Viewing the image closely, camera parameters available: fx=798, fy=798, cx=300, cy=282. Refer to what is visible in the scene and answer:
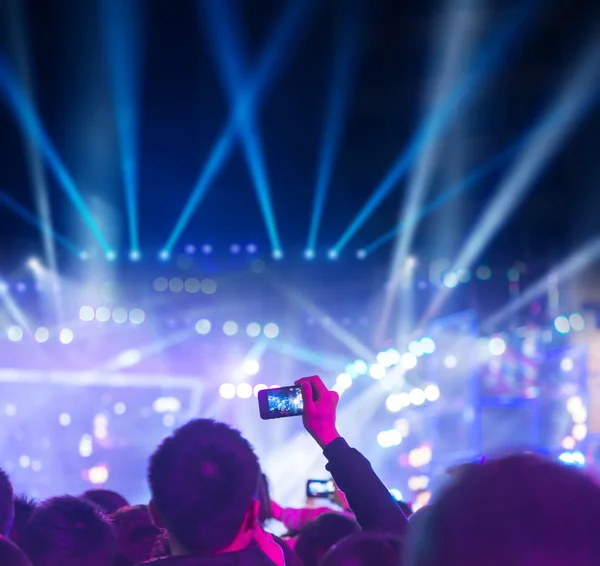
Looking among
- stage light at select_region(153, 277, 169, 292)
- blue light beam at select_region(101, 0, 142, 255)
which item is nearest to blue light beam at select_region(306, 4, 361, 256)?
stage light at select_region(153, 277, 169, 292)

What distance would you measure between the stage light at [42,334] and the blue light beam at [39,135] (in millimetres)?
2664

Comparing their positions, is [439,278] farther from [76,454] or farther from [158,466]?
[158,466]

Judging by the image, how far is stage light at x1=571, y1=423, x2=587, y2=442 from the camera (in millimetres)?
13169

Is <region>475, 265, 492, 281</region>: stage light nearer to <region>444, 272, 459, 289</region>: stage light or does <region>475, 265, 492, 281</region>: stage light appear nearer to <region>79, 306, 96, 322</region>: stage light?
<region>444, 272, 459, 289</region>: stage light

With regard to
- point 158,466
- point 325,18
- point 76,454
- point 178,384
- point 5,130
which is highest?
point 325,18

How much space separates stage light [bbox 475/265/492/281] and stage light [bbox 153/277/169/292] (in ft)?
18.5

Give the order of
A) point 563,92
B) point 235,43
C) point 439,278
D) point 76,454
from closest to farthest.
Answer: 1. point 235,43
2. point 439,278
3. point 76,454
4. point 563,92

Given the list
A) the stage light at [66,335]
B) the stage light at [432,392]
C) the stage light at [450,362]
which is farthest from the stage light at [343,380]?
the stage light at [66,335]

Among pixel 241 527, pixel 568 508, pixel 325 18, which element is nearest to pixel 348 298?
pixel 325 18

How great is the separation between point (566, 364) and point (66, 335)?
956 cm


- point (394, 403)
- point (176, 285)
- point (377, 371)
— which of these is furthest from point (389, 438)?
point (176, 285)

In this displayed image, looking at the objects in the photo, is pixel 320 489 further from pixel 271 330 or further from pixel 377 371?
pixel 377 371

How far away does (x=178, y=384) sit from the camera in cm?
1753

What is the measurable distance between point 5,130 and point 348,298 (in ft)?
22.3
